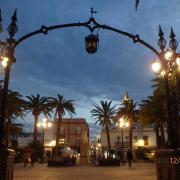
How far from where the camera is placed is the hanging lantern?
9.95 metres

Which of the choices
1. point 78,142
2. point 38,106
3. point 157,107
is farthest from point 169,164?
point 78,142

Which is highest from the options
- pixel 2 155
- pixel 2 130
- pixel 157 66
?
pixel 157 66

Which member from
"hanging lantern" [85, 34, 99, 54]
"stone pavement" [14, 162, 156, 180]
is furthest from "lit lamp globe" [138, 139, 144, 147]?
"hanging lantern" [85, 34, 99, 54]

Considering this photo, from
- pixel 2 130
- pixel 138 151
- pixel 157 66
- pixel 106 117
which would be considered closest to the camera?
pixel 2 130

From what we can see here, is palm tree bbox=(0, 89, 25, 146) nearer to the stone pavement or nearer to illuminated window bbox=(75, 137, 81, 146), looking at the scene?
the stone pavement

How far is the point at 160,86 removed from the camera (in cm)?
3412

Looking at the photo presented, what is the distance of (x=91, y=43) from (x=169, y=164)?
4.20m

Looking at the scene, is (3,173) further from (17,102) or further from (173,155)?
(17,102)

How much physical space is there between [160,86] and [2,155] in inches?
1088

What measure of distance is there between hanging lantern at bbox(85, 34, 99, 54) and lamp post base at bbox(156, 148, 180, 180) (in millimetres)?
3650

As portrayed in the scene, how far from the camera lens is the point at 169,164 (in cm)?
908

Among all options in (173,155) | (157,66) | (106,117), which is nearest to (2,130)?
(173,155)

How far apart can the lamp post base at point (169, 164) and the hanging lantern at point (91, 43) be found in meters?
3.65
